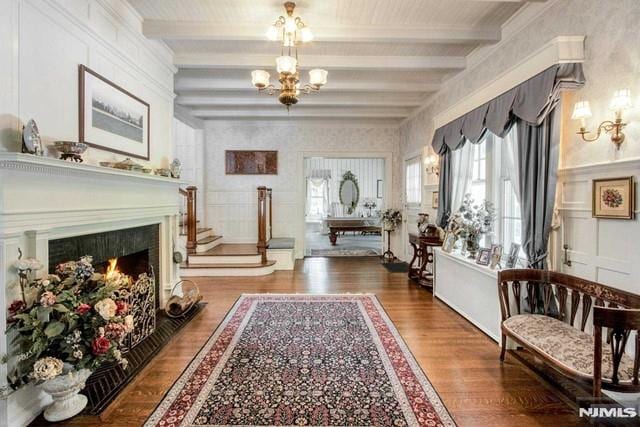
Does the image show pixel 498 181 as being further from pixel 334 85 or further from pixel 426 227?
pixel 334 85

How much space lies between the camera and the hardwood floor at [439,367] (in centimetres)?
200

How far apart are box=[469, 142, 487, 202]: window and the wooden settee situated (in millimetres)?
1516

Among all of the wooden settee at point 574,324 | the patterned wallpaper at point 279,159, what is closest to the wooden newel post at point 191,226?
the patterned wallpaper at point 279,159

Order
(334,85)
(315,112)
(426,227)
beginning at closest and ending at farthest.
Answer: (334,85) < (426,227) < (315,112)

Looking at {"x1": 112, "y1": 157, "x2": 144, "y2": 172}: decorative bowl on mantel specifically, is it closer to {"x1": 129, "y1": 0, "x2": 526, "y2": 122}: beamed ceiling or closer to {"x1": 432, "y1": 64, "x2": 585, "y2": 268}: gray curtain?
{"x1": 129, "y1": 0, "x2": 526, "y2": 122}: beamed ceiling

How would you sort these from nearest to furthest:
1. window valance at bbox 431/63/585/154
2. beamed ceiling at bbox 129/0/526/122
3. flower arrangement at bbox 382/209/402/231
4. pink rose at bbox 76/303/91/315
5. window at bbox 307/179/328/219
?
pink rose at bbox 76/303/91/315, window valance at bbox 431/63/585/154, beamed ceiling at bbox 129/0/526/122, flower arrangement at bbox 382/209/402/231, window at bbox 307/179/328/219

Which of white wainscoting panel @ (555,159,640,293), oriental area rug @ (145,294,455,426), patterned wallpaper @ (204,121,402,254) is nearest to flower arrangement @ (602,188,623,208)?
white wainscoting panel @ (555,159,640,293)

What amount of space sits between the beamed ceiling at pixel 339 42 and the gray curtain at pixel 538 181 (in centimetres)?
116

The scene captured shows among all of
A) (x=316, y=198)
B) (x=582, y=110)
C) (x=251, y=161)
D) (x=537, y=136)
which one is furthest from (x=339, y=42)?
(x=316, y=198)

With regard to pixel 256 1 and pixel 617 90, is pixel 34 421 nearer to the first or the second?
pixel 256 1

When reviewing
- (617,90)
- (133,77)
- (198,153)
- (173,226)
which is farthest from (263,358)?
(198,153)

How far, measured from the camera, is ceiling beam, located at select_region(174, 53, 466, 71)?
3912 mm

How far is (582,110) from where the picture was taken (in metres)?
2.25

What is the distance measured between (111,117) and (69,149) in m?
0.83
